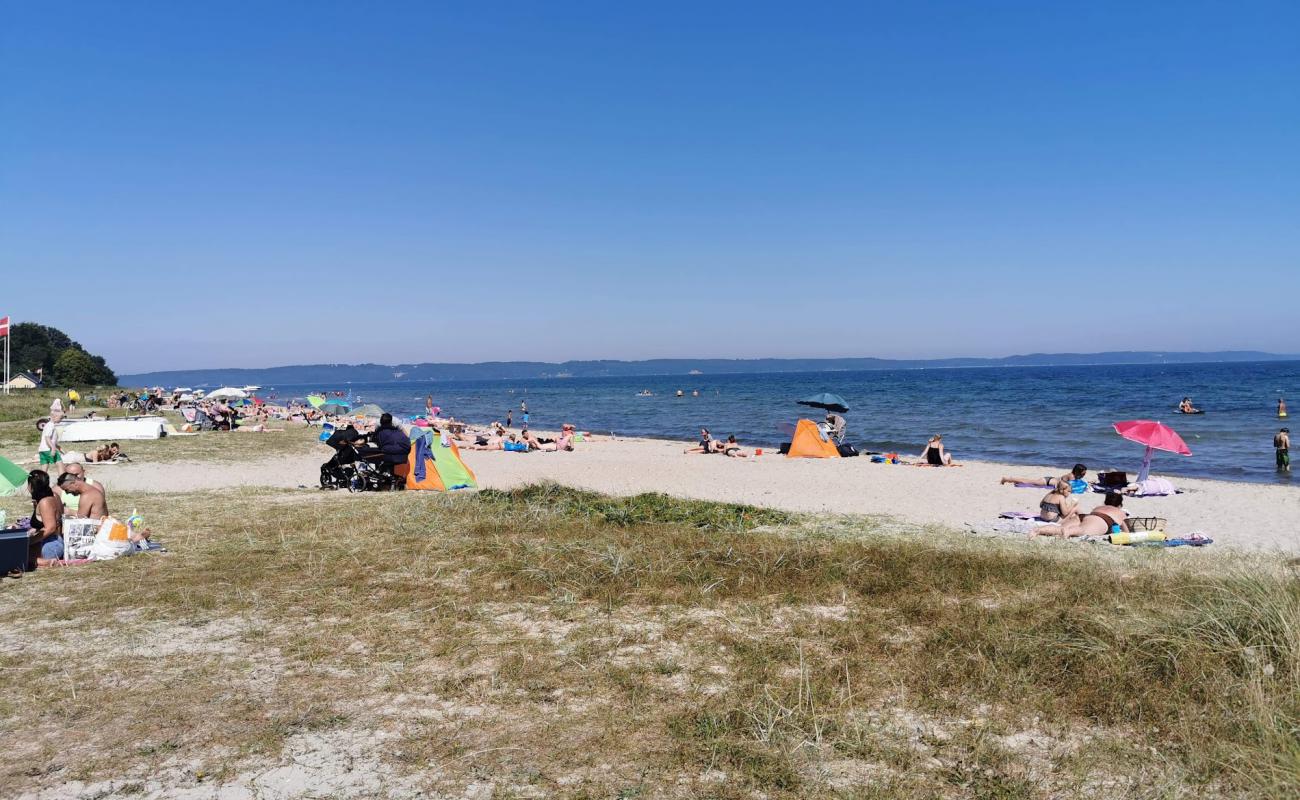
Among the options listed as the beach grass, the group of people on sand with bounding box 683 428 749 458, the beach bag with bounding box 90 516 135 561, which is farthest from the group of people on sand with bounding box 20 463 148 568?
the group of people on sand with bounding box 683 428 749 458

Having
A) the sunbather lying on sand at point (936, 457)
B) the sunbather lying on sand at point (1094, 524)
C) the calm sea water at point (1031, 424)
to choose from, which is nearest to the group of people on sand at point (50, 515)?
the sunbather lying on sand at point (1094, 524)

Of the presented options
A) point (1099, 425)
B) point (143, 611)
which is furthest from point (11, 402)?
point (1099, 425)

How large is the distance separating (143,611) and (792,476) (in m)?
14.4

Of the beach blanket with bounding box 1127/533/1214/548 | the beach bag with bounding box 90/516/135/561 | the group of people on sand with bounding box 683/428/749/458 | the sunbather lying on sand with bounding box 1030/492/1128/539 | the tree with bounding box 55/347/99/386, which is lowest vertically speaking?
the group of people on sand with bounding box 683/428/749/458

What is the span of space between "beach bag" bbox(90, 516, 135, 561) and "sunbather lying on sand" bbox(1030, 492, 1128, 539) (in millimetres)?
10225

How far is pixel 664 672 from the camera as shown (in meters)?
4.81

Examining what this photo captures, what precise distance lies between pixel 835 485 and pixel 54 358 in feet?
288

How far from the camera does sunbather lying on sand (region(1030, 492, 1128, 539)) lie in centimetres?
1032

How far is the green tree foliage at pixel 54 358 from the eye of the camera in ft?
215

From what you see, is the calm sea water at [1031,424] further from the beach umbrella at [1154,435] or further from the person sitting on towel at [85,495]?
the person sitting on towel at [85,495]

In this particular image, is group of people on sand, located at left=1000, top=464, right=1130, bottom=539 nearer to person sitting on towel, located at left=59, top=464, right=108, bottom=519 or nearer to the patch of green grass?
the patch of green grass

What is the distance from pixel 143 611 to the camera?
19.8 feet

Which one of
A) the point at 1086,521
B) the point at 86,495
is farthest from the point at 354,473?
the point at 1086,521

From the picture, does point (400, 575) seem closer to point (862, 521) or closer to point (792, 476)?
point (862, 521)
